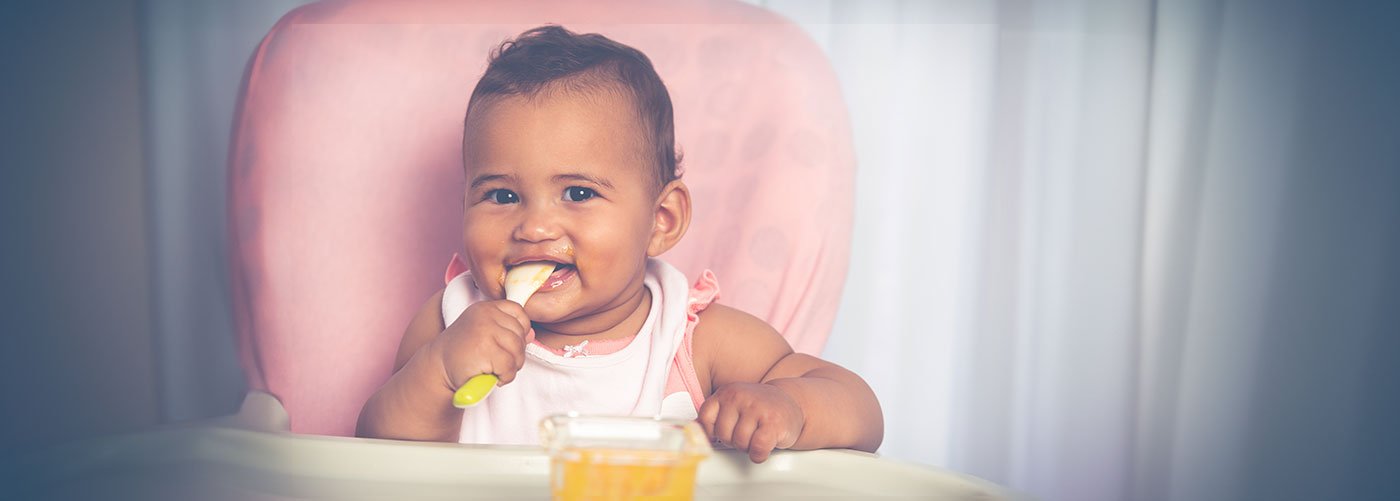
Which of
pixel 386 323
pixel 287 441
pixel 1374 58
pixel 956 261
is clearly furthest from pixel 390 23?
pixel 1374 58

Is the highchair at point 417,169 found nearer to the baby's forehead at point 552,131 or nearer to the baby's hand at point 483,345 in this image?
the baby's forehead at point 552,131

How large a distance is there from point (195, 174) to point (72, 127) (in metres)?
0.36

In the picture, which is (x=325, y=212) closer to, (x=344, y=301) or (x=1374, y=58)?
(x=344, y=301)

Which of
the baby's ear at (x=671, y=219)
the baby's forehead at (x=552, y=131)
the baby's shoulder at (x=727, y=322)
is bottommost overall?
the baby's shoulder at (x=727, y=322)

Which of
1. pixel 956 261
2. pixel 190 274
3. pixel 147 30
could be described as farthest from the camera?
pixel 956 261

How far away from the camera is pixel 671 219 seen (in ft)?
3.10

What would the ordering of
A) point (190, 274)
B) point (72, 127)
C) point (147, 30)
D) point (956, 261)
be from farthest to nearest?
point (956, 261)
point (190, 274)
point (147, 30)
point (72, 127)

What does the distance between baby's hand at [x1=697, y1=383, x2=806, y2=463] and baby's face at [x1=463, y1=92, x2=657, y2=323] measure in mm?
215

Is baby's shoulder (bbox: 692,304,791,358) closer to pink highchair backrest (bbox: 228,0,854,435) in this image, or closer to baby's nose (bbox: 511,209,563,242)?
pink highchair backrest (bbox: 228,0,854,435)

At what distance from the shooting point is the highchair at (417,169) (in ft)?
3.19

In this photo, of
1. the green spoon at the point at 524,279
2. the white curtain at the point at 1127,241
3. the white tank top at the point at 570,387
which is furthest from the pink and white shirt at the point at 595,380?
the white curtain at the point at 1127,241

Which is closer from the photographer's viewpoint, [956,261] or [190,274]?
[190,274]

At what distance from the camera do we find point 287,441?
646 mm

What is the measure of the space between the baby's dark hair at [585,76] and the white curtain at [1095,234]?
0.96 feet
